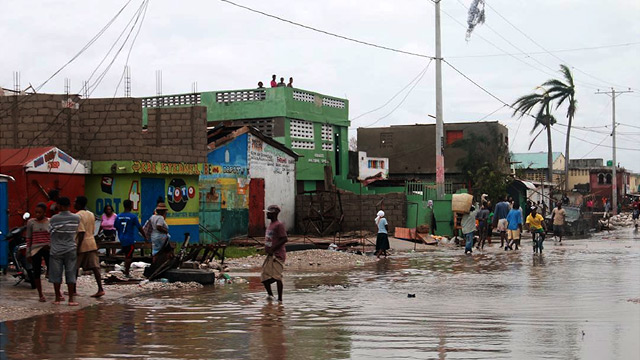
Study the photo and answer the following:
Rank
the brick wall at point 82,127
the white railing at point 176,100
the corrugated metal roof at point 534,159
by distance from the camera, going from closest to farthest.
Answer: the brick wall at point 82,127
the white railing at point 176,100
the corrugated metal roof at point 534,159

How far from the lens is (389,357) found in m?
8.46

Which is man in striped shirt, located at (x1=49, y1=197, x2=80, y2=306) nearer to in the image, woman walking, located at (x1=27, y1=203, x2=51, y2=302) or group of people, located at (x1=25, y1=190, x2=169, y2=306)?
group of people, located at (x1=25, y1=190, x2=169, y2=306)

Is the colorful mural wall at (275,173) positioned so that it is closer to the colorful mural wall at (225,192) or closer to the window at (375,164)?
the colorful mural wall at (225,192)

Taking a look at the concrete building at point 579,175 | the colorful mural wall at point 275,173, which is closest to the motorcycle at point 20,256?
the colorful mural wall at point 275,173

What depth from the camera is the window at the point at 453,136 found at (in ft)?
180

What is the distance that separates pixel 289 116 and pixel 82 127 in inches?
606

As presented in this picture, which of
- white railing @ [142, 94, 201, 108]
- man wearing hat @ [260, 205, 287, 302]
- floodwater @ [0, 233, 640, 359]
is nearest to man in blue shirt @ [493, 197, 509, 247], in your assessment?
floodwater @ [0, 233, 640, 359]

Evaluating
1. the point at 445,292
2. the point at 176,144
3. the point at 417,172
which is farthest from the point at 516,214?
the point at 417,172

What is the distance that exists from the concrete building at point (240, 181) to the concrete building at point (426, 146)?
1958cm

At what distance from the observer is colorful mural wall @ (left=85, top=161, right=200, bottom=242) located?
76.7 ft

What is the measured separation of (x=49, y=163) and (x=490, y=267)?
11273mm

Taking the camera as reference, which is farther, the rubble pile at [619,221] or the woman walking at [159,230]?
the rubble pile at [619,221]

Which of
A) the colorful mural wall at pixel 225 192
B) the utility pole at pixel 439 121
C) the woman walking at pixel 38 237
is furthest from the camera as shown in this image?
the utility pole at pixel 439 121

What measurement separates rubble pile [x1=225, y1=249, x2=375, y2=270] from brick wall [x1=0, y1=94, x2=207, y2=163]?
4126 millimetres
